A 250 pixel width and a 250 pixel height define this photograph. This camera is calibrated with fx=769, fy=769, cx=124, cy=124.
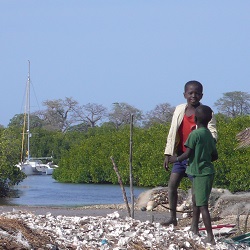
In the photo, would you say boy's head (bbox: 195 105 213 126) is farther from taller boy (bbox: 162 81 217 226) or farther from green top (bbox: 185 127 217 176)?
taller boy (bbox: 162 81 217 226)

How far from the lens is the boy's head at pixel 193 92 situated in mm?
8062

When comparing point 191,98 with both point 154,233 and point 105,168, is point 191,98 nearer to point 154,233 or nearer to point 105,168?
point 154,233

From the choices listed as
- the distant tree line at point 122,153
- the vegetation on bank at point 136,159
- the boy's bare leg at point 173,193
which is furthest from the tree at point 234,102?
the boy's bare leg at point 173,193

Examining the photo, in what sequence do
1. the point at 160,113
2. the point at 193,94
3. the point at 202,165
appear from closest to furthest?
the point at 202,165 → the point at 193,94 → the point at 160,113

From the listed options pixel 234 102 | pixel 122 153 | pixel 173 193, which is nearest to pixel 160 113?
pixel 234 102

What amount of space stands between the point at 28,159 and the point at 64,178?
15.0 metres

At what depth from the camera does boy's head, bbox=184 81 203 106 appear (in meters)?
8.06

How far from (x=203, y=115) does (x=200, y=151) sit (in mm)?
368

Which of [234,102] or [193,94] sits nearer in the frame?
[193,94]

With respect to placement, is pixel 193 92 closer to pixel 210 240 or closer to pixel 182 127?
pixel 182 127

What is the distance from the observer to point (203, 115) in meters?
7.59

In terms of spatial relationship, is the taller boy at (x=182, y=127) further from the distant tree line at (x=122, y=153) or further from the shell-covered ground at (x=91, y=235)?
the distant tree line at (x=122, y=153)

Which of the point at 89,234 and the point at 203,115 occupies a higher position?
the point at 203,115

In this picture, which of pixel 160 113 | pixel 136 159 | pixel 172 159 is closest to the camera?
pixel 172 159
